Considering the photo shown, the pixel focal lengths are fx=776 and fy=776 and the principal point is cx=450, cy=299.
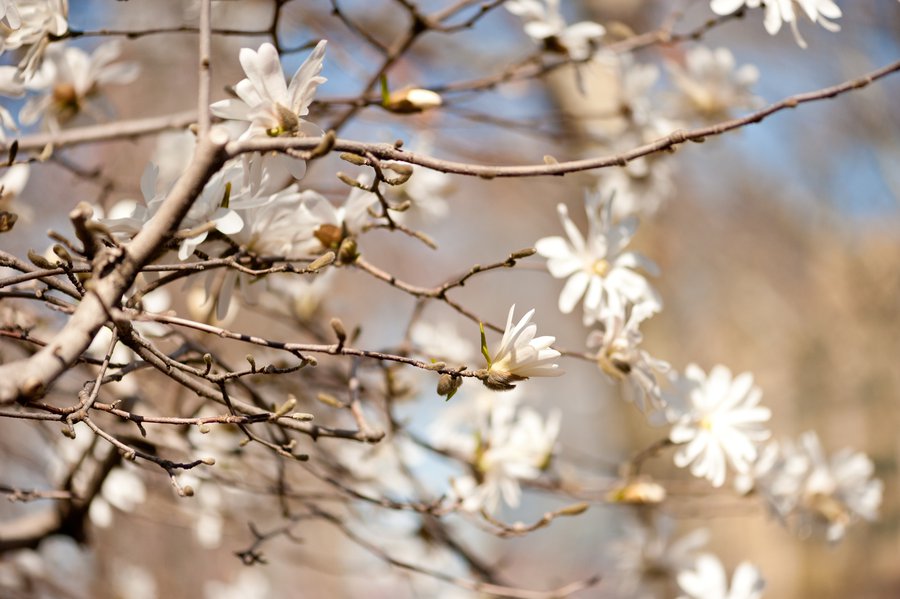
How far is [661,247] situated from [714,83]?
1.57m

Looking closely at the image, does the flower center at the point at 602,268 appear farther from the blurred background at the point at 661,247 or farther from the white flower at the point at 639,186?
the white flower at the point at 639,186

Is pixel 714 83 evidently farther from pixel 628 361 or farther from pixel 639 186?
pixel 628 361

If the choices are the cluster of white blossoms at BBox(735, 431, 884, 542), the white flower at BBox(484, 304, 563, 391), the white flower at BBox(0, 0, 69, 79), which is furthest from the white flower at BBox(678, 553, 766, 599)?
the white flower at BBox(0, 0, 69, 79)

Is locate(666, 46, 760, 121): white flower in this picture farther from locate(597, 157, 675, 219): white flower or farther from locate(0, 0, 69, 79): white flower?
locate(0, 0, 69, 79): white flower

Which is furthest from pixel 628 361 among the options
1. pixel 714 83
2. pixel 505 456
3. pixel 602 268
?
pixel 714 83

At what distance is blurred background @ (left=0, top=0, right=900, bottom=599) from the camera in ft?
4.47

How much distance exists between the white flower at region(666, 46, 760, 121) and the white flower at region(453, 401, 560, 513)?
51 cm

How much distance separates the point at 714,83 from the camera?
3.67 feet

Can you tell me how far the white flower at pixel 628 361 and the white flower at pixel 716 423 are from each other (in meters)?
0.07

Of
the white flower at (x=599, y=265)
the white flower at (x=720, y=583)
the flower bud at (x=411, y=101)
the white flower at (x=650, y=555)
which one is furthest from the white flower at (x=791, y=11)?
the white flower at (x=650, y=555)

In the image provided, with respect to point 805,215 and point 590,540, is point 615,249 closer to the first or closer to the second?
point 805,215

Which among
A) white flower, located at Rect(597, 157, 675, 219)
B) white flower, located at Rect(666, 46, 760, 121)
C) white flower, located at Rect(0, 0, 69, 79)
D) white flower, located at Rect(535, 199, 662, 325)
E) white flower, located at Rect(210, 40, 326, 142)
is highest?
white flower, located at Rect(666, 46, 760, 121)

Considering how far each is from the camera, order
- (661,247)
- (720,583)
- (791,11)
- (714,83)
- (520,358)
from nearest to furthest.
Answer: (520,358) → (791,11) → (720,583) → (714,83) → (661,247)

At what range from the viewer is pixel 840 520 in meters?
0.99
